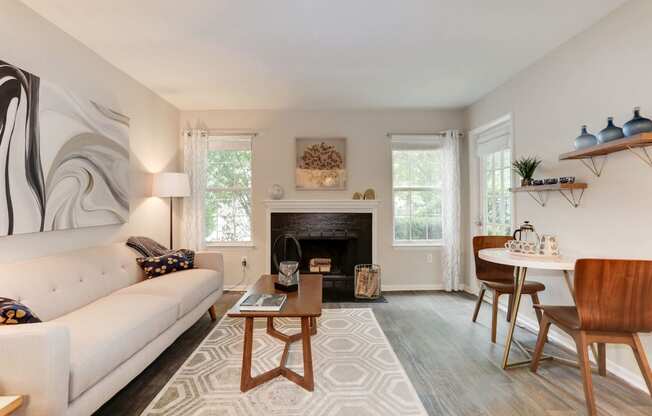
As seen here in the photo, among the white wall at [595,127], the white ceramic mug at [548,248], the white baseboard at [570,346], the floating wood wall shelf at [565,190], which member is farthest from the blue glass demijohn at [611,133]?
the white baseboard at [570,346]

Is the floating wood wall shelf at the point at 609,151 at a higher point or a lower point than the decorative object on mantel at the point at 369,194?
higher

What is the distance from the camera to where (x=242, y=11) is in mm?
2082

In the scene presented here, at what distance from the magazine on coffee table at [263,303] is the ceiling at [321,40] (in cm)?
197

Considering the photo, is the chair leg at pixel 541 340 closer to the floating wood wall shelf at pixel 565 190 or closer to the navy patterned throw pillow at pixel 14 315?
the floating wood wall shelf at pixel 565 190

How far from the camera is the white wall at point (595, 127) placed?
1951 mm

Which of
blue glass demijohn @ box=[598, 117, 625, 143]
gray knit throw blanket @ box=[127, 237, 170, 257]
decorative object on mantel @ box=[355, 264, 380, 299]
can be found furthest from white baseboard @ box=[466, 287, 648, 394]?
gray knit throw blanket @ box=[127, 237, 170, 257]

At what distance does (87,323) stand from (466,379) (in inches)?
93.7

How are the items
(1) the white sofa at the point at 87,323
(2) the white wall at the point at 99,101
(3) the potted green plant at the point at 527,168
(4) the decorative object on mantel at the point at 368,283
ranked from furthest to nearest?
(4) the decorative object on mantel at the point at 368,283
(3) the potted green plant at the point at 527,168
(2) the white wall at the point at 99,101
(1) the white sofa at the point at 87,323

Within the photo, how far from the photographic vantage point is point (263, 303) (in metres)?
1.97

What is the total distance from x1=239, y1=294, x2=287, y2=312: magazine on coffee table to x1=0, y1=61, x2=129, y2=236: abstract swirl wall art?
1504 millimetres

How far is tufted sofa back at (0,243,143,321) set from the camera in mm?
1777

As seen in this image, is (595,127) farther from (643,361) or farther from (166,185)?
(166,185)

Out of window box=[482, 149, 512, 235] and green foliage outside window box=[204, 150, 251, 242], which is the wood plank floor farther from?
green foliage outside window box=[204, 150, 251, 242]

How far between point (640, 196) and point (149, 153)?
4.37 m
